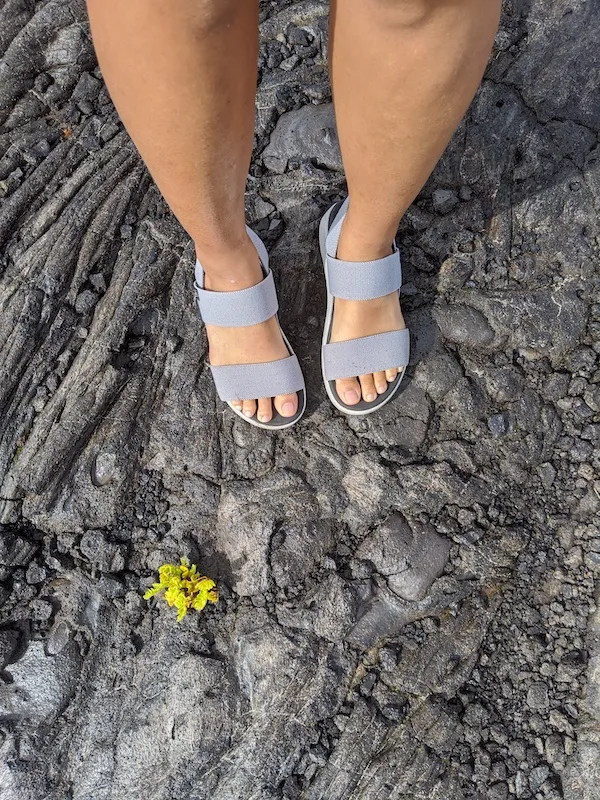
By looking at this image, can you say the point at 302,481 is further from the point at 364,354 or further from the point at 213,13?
the point at 213,13

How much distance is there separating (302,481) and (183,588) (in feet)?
2.01

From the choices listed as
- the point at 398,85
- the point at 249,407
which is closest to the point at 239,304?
the point at 249,407

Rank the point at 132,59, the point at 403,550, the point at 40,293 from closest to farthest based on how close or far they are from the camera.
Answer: the point at 132,59 → the point at 403,550 → the point at 40,293

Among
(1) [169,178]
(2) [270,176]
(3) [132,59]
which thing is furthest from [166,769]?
(2) [270,176]

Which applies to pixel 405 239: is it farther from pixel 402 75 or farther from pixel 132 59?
pixel 132 59

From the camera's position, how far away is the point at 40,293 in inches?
102

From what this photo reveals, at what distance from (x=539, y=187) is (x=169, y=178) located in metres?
1.80

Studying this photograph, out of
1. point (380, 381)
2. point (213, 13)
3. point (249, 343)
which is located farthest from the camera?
point (380, 381)

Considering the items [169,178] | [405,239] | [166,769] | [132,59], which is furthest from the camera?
[405,239]

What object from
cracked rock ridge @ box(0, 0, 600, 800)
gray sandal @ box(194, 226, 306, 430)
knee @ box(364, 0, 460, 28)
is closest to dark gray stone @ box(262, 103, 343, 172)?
cracked rock ridge @ box(0, 0, 600, 800)

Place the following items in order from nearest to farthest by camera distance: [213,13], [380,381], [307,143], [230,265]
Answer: [213,13]
[230,265]
[380,381]
[307,143]

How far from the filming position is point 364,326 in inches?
96.0

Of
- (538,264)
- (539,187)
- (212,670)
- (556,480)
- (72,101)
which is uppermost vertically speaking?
(72,101)

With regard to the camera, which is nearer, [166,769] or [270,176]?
[166,769]
